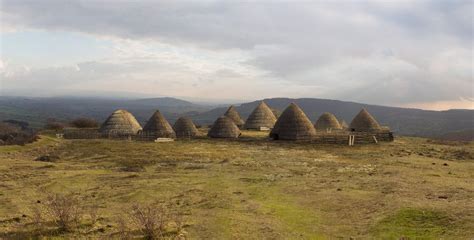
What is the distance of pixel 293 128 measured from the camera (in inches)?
1487

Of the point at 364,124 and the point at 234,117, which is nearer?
the point at 364,124

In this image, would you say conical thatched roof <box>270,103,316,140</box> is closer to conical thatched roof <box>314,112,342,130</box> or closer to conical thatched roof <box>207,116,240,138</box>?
conical thatched roof <box>207,116,240,138</box>

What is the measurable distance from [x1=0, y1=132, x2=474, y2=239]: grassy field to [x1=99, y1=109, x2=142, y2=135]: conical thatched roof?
38.6 ft

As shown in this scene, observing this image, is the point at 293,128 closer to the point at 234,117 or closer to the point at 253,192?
the point at 234,117

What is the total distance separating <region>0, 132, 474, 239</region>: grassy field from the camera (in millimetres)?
10867

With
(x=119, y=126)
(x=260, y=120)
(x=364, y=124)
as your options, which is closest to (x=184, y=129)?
(x=119, y=126)

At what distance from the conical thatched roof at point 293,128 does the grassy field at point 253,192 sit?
703cm

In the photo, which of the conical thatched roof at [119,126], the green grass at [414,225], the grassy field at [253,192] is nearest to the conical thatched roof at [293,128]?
the grassy field at [253,192]

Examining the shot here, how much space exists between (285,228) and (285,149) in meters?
21.0

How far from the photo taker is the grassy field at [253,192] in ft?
35.7

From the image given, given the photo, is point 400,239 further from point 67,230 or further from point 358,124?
point 358,124

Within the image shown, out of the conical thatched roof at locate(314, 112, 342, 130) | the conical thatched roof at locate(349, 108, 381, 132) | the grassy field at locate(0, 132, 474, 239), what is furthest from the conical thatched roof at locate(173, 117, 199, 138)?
the conical thatched roof at locate(349, 108, 381, 132)

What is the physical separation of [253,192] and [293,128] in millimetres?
22531

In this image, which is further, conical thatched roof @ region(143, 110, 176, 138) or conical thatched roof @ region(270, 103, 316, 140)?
conical thatched roof @ region(143, 110, 176, 138)
